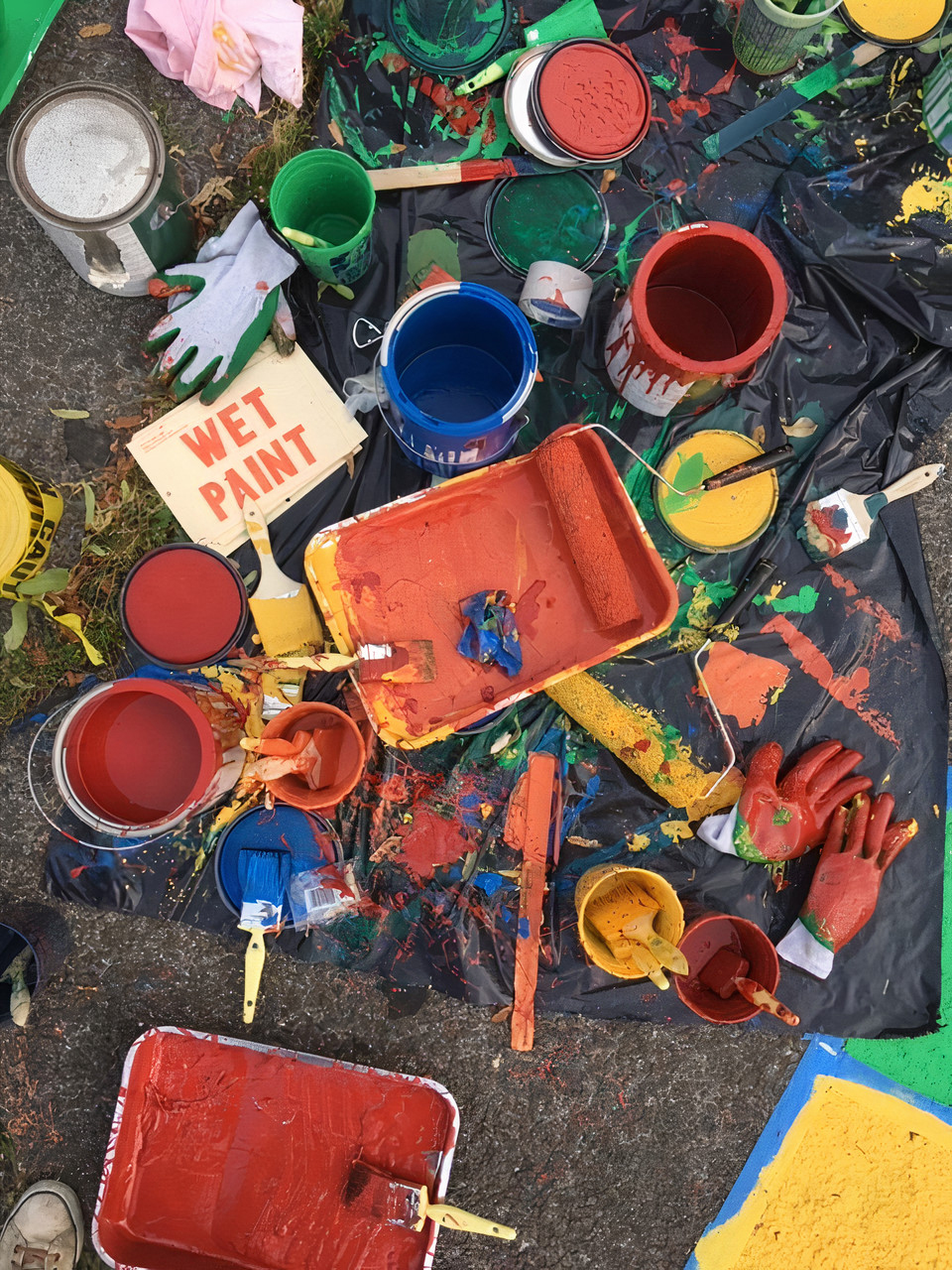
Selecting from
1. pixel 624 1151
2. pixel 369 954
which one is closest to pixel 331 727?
pixel 369 954

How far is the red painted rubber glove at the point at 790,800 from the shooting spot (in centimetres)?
171

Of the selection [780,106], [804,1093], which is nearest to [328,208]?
[780,106]

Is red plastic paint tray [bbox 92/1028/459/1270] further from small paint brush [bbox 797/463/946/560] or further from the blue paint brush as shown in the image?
small paint brush [bbox 797/463/946/560]

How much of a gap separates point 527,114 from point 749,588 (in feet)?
4.05

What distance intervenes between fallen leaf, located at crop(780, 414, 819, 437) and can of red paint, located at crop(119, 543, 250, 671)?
4.44 ft

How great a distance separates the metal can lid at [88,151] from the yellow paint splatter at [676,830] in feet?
5.91

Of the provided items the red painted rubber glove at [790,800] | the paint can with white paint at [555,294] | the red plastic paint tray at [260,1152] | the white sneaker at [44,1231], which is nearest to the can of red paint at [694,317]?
the paint can with white paint at [555,294]

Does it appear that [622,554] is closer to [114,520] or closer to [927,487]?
[927,487]

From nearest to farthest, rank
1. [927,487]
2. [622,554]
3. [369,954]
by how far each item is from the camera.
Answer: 1. [622,554]
2. [369,954]
3. [927,487]

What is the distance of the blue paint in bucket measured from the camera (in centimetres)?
170

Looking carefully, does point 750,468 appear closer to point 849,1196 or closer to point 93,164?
point 93,164

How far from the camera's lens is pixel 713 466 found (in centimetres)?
177

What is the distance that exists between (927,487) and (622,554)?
0.91 m

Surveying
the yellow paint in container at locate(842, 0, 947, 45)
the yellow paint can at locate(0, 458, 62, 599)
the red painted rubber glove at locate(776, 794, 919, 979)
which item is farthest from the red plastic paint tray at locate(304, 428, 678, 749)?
the yellow paint in container at locate(842, 0, 947, 45)
